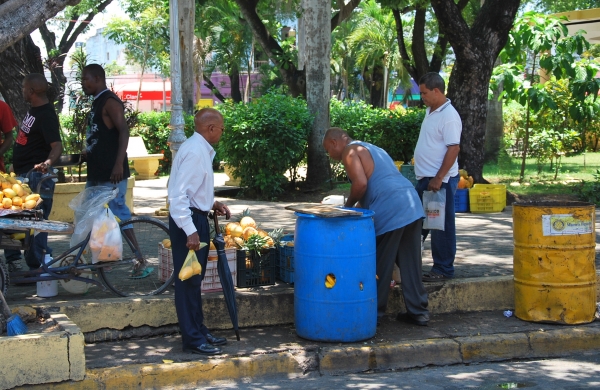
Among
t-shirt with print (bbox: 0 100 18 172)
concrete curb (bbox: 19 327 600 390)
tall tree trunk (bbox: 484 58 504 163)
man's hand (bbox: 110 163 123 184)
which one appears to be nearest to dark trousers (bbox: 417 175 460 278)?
concrete curb (bbox: 19 327 600 390)

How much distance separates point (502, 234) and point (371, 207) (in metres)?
4.47

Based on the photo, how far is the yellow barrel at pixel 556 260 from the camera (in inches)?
242

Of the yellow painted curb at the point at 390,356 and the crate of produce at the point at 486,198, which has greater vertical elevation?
the crate of produce at the point at 486,198

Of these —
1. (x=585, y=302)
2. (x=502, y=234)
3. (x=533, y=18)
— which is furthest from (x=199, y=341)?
(x=533, y=18)

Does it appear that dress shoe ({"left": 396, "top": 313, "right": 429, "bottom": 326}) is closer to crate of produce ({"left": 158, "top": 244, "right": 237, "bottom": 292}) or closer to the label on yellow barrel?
the label on yellow barrel

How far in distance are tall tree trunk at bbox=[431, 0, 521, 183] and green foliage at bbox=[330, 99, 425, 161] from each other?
8.61ft

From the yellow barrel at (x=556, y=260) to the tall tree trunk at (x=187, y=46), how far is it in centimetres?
902

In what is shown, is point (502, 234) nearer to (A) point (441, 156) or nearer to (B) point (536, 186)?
(A) point (441, 156)

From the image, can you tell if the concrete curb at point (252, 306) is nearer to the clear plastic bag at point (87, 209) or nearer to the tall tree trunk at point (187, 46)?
the clear plastic bag at point (87, 209)

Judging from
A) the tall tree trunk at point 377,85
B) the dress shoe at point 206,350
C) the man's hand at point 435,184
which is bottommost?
the dress shoe at point 206,350

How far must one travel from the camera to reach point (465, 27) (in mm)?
12195

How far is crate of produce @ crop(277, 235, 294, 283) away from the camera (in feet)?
21.8

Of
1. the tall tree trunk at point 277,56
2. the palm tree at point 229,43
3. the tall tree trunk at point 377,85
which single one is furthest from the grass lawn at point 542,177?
the tall tree trunk at point 377,85

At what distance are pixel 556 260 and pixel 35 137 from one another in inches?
198
